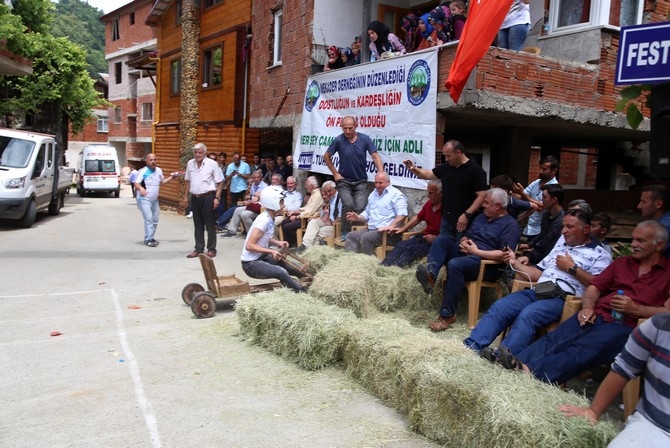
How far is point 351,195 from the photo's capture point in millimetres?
9398

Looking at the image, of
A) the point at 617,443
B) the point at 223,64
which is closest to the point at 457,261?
the point at 617,443

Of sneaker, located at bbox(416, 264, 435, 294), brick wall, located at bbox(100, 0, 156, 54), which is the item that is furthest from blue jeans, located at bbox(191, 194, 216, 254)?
brick wall, located at bbox(100, 0, 156, 54)

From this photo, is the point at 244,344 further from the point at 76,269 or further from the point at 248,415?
the point at 76,269

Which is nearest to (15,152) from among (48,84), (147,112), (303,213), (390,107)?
(303,213)

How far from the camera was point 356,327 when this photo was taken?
16.9 ft

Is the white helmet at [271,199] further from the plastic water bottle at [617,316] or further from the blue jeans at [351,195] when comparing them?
the plastic water bottle at [617,316]

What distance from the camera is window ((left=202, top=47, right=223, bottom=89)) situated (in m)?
19.7

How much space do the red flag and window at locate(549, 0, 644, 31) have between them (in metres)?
2.47

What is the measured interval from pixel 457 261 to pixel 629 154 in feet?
34.8

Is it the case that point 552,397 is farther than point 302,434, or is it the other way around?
point 302,434

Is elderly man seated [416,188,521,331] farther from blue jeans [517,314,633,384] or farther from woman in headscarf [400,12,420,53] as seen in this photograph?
woman in headscarf [400,12,420,53]

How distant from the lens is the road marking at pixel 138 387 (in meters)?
4.02

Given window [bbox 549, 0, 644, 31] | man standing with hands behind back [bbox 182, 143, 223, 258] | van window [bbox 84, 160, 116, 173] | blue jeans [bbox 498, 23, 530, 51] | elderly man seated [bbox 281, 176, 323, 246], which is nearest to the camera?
blue jeans [bbox 498, 23, 530, 51]

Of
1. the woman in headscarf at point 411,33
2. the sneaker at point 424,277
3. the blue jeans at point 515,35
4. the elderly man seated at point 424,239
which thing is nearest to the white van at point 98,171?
the woman in headscarf at point 411,33
